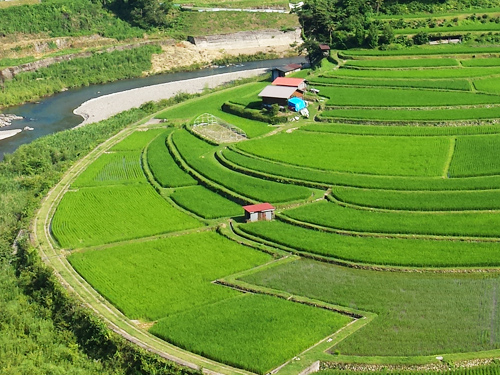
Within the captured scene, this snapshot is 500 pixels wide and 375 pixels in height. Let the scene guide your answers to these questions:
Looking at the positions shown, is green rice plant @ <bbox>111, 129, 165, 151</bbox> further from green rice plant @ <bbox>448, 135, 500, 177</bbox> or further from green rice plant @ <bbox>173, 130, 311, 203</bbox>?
green rice plant @ <bbox>448, 135, 500, 177</bbox>

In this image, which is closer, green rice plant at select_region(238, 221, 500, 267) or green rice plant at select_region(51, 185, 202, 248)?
green rice plant at select_region(238, 221, 500, 267)

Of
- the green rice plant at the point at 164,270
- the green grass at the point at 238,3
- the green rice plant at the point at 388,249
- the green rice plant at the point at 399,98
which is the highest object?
the green grass at the point at 238,3

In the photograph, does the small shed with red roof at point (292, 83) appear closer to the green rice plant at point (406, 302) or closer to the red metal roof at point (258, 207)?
the red metal roof at point (258, 207)

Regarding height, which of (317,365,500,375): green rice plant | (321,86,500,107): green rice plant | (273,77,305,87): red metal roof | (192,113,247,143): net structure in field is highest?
(273,77,305,87): red metal roof

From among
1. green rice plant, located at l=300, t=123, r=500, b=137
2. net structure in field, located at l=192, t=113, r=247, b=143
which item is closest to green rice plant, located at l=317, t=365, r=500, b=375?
green rice plant, located at l=300, t=123, r=500, b=137

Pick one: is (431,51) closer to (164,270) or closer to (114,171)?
(114,171)

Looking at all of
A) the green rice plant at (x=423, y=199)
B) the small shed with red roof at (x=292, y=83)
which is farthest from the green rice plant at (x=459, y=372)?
the small shed with red roof at (x=292, y=83)

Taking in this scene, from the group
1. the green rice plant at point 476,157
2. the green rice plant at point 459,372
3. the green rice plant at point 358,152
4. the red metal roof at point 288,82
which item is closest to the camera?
the green rice plant at point 459,372

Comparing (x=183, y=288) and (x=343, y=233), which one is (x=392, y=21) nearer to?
(x=343, y=233)
